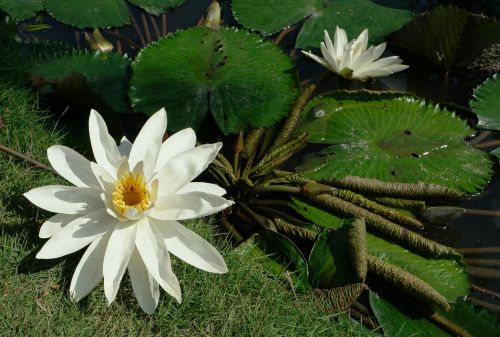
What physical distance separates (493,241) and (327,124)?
3.36 feet

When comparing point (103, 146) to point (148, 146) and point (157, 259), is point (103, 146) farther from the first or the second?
point (157, 259)

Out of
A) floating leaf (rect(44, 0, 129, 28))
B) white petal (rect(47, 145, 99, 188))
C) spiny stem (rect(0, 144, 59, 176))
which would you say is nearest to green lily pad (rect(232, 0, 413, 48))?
A: floating leaf (rect(44, 0, 129, 28))

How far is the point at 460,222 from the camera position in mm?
2943

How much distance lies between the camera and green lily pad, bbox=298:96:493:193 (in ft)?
9.20

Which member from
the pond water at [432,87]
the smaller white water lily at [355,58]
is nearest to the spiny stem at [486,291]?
the pond water at [432,87]

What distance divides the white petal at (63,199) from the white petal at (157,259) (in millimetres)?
214

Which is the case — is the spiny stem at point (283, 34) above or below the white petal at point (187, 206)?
below

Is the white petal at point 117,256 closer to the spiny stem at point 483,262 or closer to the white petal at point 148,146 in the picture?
the white petal at point 148,146

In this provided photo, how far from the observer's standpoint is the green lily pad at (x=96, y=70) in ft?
9.79

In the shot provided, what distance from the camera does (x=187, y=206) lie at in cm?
195

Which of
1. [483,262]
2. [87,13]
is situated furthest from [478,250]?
[87,13]

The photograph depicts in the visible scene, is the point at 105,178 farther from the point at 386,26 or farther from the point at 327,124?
the point at 386,26

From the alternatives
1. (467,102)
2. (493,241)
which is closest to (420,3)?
(467,102)

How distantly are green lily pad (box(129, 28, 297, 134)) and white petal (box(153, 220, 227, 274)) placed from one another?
936 mm
